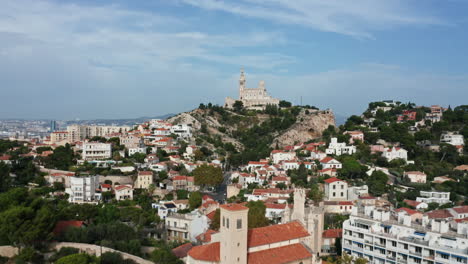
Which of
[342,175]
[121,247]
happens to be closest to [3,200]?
[121,247]

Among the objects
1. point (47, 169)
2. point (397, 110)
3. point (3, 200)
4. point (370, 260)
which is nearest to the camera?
point (370, 260)

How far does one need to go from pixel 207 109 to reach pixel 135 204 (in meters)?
55.4

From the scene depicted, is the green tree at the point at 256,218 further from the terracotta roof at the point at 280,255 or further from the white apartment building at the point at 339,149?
the white apartment building at the point at 339,149

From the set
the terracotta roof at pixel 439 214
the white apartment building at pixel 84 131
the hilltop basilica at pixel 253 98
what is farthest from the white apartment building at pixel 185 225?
the hilltop basilica at pixel 253 98

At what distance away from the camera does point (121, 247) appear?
88.1 ft

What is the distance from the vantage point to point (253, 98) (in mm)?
109125

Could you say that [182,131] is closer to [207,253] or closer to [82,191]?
[82,191]

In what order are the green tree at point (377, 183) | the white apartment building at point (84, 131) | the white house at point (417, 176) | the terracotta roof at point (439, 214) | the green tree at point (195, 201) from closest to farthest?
the terracotta roof at point (439, 214), the green tree at point (195, 201), the green tree at point (377, 183), the white house at point (417, 176), the white apartment building at point (84, 131)

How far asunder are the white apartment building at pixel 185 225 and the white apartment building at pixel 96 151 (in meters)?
Answer: 27.6

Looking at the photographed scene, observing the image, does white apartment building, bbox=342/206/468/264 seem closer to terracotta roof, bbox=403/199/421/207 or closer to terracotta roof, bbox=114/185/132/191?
terracotta roof, bbox=403/199/421/207

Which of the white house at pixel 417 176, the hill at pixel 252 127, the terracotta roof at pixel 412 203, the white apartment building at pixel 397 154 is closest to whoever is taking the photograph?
the terracotta roof at pixel 412 203

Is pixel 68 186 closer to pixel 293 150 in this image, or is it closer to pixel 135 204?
pixel 135 204

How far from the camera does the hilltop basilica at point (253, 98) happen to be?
10700 centimetres

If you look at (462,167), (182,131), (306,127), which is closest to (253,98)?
(306,127)
